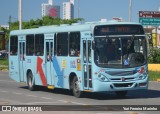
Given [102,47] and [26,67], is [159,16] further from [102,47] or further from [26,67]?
[102,47]

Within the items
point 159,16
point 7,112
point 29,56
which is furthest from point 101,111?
point 159,16

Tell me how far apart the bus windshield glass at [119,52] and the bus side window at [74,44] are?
1289mm

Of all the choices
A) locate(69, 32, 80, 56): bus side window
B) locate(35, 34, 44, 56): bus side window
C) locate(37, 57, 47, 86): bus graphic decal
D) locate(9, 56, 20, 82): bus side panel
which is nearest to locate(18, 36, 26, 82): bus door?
locate(9, 56, 20, 82): bus side panel

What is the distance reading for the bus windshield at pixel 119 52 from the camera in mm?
19828

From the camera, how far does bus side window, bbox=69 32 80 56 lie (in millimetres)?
21062

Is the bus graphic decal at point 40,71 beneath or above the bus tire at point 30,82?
above

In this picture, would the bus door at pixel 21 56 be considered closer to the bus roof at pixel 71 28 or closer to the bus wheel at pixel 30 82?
the bus wheel at pixel 30 82

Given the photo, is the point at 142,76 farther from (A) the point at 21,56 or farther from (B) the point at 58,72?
(A) the point at 21,56

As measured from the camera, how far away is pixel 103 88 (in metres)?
19.7

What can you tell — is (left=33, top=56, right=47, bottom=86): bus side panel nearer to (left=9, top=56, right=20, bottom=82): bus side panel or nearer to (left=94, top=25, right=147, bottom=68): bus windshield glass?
(left=9, top=56, right=20, bottom=82): bus side panel

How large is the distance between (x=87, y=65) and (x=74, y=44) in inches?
53.9

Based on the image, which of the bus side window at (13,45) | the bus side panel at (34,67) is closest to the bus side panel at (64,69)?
the bus side panel at (34,67)

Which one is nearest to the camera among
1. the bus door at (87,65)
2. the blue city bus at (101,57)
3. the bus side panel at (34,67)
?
the blue city bus at (101,57)

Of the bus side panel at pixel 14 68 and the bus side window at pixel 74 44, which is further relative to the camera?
the bus side panel at pixel 14 68
